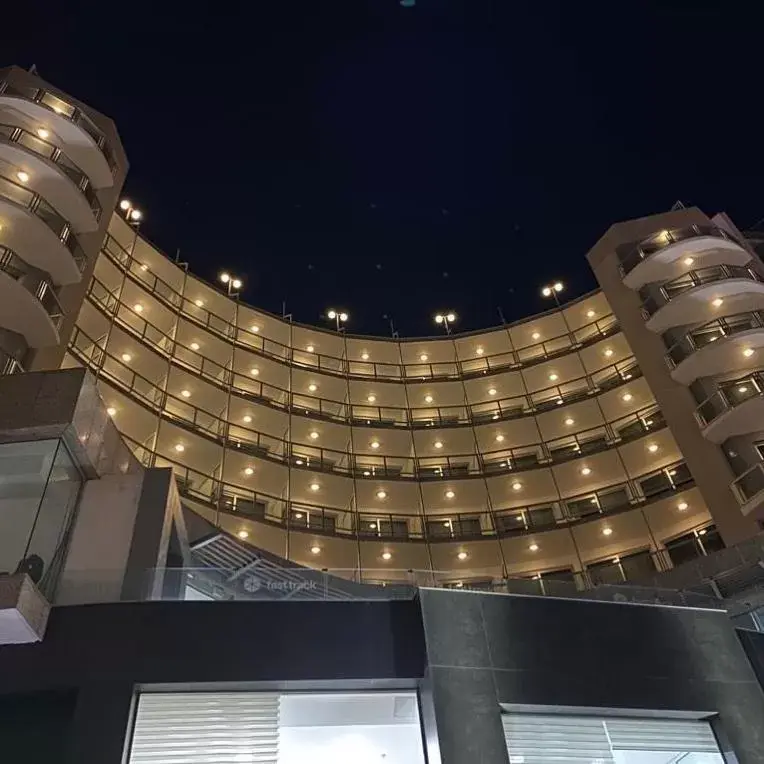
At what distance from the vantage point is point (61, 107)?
2416 cm

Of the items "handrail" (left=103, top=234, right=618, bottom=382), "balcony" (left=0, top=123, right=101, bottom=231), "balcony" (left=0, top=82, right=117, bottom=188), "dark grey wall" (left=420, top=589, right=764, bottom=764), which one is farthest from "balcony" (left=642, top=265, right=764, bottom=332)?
"balcony" (left=0, top=82, right=117, bottom=188)

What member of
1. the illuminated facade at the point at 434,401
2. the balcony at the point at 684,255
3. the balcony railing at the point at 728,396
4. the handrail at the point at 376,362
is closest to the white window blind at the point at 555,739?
the illuminated facade at the point at 434,401

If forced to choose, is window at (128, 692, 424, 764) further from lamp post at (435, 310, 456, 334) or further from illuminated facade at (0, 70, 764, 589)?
lamp post at (435, 310, 456, 334)

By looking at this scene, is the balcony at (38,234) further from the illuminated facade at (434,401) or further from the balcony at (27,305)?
the balcony at (27,305)

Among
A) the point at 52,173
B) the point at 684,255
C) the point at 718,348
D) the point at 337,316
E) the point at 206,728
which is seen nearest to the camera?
the point at 206,728

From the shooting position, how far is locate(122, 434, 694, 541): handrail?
2759 cm

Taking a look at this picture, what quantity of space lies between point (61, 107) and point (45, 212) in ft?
15.6

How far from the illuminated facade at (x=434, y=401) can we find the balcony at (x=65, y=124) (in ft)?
0.20

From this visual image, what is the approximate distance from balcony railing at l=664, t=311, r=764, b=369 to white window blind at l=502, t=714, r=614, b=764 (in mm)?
18581

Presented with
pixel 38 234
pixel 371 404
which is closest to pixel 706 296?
pixel 371 404

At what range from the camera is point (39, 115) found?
2286 centimetres

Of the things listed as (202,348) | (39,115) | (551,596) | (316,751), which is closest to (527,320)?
(202,348)

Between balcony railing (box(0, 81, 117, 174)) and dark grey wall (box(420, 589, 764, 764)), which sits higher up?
balcony railing (box(0, 81, 117, 174))

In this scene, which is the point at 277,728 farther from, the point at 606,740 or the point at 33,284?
the point at 33,284
